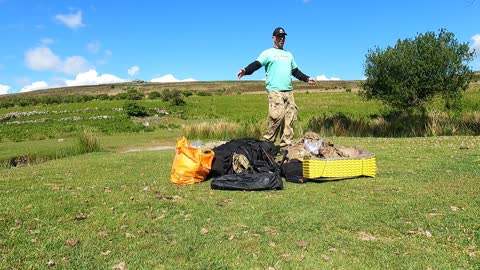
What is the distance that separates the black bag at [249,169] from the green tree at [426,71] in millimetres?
15337

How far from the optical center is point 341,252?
14.0 feet

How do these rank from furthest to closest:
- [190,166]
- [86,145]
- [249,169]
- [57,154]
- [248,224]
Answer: [86,145], [57,154], [190,166], [249,169], [248,224]

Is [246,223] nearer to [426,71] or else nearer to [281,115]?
[281,115]

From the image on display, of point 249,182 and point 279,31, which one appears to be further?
point 279,31

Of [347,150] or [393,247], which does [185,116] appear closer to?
[347,150]

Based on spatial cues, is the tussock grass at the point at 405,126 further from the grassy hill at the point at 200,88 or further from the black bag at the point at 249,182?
the grassy hill at the point at 200,88

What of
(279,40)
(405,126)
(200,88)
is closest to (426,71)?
(405,126)

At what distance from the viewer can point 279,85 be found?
1024cm

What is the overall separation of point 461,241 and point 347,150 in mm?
4193

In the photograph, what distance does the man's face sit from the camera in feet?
33.2

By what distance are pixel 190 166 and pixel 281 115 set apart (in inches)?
124

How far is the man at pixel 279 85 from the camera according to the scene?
10180 mm

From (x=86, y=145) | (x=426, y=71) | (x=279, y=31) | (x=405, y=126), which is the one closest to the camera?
(x=279, y=31)

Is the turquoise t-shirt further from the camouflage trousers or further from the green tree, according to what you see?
the green tree
